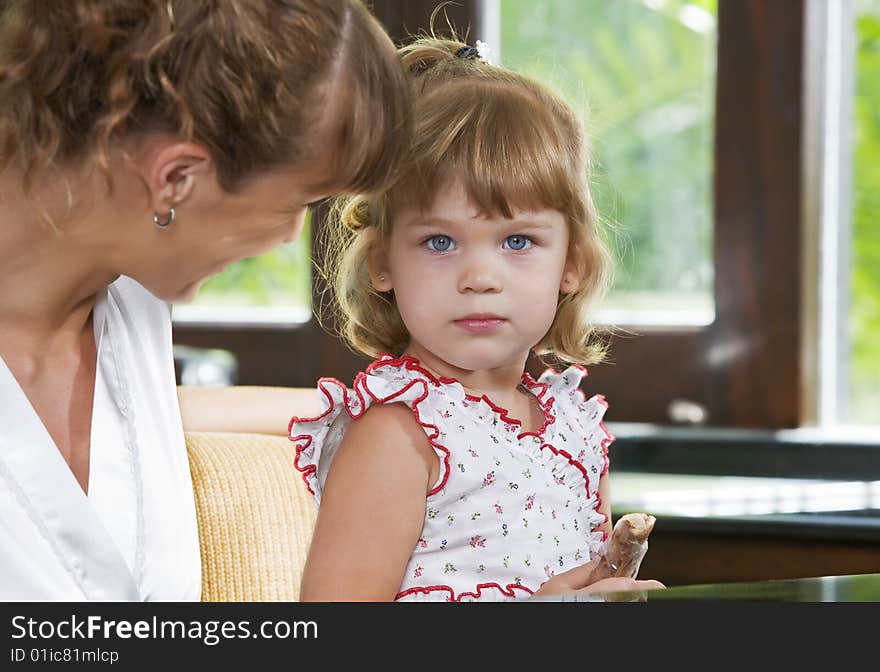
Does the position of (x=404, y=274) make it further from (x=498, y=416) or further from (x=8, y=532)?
(x=8, y=532)

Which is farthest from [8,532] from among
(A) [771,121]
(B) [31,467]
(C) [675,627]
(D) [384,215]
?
(A) [771,121]

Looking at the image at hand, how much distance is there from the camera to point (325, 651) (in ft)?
2.49

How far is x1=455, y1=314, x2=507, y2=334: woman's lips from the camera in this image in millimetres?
1187

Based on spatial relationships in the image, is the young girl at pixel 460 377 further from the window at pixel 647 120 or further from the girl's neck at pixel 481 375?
the window at pixel 647 120

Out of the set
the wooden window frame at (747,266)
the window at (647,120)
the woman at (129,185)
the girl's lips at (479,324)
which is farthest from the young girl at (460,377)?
the window at (647,120)

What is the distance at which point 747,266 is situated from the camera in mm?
2928

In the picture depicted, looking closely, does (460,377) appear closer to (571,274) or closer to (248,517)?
(571,274)

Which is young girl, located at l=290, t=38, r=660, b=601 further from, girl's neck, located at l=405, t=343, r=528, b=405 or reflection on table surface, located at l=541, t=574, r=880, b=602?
reflection on table surface, located at l=541, t=574, r=880, b=602

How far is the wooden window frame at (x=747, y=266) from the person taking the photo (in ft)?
9.36

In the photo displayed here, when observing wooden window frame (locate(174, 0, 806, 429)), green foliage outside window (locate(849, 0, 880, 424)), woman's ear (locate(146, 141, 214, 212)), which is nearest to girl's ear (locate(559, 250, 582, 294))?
woman's ear (locate(146, 141, 214, 212))

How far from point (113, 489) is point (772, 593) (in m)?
0.65

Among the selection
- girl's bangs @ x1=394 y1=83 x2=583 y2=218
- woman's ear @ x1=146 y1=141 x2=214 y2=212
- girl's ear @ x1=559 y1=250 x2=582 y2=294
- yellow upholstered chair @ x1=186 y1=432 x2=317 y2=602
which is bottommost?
yellow upholstered chair @ x1=186 y1=432 x2=317 y2=602

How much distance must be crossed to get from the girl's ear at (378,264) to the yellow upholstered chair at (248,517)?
1.18 ft

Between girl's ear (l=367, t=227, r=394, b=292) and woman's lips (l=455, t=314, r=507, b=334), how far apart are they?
0.11m
